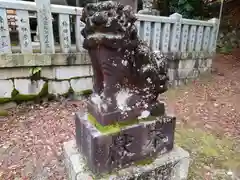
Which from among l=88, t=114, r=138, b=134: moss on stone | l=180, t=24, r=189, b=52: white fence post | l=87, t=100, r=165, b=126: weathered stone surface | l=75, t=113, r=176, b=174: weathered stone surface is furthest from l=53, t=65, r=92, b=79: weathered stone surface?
l=180, t=24, r=189, b=52: white fence post

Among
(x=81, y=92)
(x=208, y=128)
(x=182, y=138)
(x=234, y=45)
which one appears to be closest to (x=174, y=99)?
(x=208, y=128)

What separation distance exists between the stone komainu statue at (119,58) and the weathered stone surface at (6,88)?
2452 mm

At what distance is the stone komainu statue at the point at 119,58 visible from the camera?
4.94ft

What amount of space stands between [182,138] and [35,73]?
272 centimetres

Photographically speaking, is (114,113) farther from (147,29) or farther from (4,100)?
(147,29)

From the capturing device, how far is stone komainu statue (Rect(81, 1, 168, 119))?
1505mm

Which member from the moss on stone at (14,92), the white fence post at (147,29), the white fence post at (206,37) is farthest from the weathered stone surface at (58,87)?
the white fence post at (206,37)

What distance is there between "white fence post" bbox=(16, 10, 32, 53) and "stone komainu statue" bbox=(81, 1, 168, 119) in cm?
237

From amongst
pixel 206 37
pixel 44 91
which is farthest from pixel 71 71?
pixel 206 37

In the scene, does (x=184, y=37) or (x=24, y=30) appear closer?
(x=24, y=30)

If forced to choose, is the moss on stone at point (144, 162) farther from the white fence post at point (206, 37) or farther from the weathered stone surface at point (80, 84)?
the white fence post at point (206, 37)

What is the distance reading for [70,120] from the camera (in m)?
3.51

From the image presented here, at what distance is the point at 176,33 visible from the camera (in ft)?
16.8

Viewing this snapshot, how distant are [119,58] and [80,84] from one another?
278 centimetres
